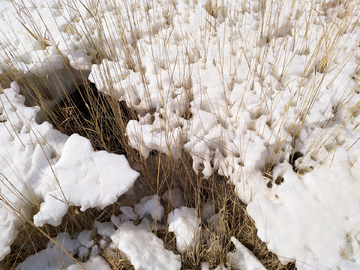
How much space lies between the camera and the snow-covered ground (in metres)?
1.26

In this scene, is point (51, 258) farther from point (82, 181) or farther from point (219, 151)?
point (219, 151)

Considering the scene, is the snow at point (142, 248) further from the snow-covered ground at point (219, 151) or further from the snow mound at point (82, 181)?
the snow mound at point (82, 181)

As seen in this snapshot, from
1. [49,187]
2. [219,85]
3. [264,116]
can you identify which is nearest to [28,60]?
[49,187]

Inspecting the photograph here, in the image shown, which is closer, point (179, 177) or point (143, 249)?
point (143, 249)

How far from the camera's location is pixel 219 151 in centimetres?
153

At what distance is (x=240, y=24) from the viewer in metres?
2.27

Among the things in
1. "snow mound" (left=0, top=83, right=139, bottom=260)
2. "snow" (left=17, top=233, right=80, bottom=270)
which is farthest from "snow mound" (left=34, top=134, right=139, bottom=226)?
"snow" (left=17, top=233, right=80, bottom=270)

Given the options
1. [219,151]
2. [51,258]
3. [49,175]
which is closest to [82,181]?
[49,175]

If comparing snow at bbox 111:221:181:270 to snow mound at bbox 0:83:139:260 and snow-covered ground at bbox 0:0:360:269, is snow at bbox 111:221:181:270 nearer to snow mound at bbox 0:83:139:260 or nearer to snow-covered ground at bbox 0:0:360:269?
snow-covered ground at bbox 0:0:360:269

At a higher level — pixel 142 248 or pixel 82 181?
pixel 82 181

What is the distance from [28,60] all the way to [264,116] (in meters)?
2.26

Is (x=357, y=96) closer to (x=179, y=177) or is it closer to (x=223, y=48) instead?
(x=223, y=48)

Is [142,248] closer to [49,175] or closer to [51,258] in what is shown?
[51,258]

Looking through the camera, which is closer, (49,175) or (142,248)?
(142,248)
